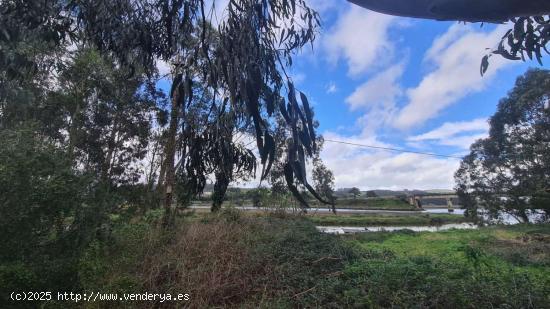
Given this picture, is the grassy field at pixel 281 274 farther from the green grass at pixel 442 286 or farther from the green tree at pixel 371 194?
the green tree at pixel 371 194

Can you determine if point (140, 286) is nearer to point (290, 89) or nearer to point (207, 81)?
point (207, 81)

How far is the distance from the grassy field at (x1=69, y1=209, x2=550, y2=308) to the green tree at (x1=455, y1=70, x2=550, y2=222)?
18.1m

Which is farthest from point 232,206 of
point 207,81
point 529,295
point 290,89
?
point 290,89

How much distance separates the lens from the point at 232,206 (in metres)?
9.12

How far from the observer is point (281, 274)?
5.32 metres

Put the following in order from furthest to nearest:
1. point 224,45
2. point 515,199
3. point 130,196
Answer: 1. point 515,199
2. point 130,196
3. point 224,45

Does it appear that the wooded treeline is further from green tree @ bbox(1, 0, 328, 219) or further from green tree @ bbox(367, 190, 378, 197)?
green tree @ bbox(367, 190, 378, 197)

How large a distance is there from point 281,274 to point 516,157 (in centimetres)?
2161

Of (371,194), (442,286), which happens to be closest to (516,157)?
(442,286)

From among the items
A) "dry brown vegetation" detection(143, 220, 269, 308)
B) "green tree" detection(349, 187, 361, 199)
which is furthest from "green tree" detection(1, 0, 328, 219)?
"green tree" detection(349, 187, 361, 199)

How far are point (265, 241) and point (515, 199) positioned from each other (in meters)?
21.2

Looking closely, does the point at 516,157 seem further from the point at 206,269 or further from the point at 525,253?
the point at 206,269

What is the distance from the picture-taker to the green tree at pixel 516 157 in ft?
64.2

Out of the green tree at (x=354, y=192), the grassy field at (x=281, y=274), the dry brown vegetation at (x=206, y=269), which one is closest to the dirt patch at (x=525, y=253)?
the grassy field at (x=281, y=274)
